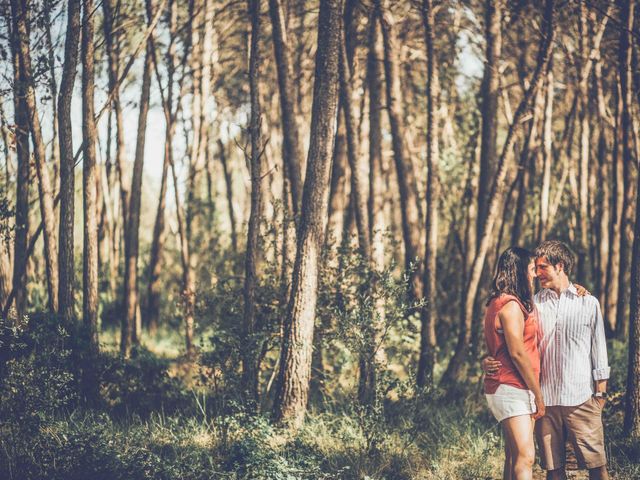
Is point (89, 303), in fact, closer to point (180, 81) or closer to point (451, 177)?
point (180, 81)

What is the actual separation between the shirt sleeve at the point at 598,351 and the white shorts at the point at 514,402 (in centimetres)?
62

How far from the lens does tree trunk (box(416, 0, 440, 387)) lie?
9.05m

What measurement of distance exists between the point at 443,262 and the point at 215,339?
8546 millimetres

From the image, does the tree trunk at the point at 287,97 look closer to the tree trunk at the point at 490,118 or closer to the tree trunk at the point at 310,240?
the tree trunk at the point at 310,240

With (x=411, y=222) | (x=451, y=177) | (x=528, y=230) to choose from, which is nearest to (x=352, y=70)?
(x=411, y=222)

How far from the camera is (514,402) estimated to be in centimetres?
434

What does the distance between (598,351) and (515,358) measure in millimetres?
772

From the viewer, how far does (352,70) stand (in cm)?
1008

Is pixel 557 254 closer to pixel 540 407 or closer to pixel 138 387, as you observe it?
pixel 540 407

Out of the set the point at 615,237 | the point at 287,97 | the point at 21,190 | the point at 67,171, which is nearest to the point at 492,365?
the point at 287,97

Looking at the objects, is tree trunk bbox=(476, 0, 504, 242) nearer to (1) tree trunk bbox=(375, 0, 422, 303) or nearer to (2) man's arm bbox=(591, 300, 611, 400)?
(1) tree trunk bbox=(375, 0, 422, 303)

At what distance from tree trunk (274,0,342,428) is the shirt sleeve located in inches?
127

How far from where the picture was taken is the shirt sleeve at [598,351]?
4.61m

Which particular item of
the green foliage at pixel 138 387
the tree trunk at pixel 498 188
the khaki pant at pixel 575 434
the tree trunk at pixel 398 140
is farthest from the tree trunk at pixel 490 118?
the khaki pant at pixel 575 434
